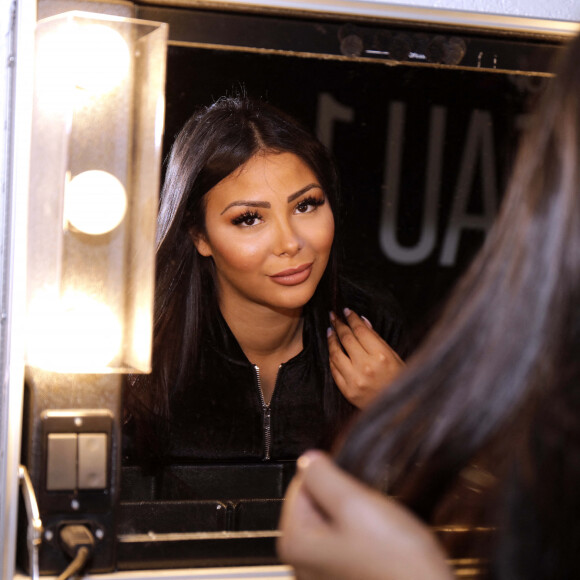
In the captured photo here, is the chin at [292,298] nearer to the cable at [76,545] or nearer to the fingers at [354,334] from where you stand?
the fingers at [354,334]

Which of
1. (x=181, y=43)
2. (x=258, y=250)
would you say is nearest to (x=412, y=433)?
(x=258, y=250)

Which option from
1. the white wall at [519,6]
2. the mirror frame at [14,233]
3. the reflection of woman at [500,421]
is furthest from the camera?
the white wall at [519,6]

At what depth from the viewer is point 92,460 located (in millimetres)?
756

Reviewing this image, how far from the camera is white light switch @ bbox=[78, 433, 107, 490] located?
753mm

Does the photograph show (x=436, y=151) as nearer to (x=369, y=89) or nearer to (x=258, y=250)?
(x=369, y=89)

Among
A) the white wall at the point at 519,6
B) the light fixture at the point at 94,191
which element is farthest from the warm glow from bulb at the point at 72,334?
the white wall at the point at 519,6

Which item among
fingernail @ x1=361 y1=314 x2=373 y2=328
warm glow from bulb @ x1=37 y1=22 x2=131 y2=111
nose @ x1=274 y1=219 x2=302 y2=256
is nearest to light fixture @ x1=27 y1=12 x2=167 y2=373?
warm glow from bulb @ x1=37 y1=22 x2=131 y2=111

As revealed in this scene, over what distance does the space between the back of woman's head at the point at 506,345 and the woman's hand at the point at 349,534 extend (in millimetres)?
22

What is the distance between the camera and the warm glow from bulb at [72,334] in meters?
0.73

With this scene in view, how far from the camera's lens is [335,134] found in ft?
2.69

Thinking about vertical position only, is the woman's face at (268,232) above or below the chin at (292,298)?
above

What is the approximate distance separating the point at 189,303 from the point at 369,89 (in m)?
0.29

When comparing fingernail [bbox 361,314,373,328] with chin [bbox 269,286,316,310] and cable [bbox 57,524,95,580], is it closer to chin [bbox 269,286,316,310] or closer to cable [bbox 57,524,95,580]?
chin [bbox 269,286,316,310]

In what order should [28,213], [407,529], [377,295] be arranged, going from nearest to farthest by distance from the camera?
[407,529] < [28,213] < [377,295]
